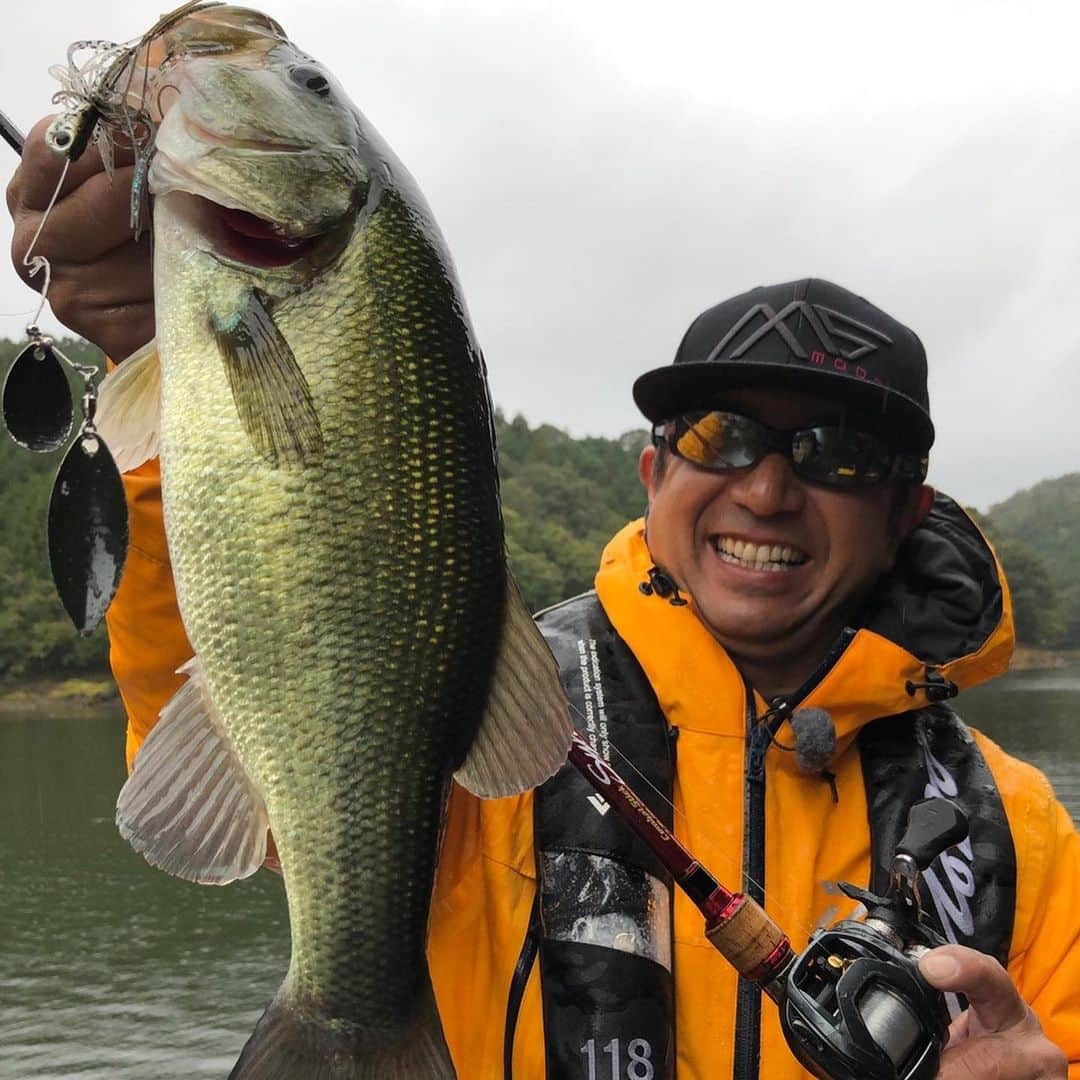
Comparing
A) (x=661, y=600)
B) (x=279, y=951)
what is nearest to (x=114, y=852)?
(x=279, y=951)

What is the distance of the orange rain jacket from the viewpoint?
2.46 metres

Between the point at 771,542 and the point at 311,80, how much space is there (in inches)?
58.0

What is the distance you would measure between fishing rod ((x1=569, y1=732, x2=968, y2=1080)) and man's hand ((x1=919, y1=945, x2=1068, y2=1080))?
5 centimetres

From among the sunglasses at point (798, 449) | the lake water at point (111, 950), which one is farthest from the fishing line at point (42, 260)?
the lake water at point (111, 950)

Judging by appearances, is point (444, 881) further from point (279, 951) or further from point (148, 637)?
point (279, 951)

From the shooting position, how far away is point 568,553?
71.3 meters

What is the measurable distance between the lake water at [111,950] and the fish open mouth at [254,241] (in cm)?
1476

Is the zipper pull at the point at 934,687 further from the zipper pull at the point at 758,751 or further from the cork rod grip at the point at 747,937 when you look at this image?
the cork rod grip at the point at 747,937

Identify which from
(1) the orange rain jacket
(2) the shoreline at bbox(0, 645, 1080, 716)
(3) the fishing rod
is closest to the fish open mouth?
(1) the orange rain jacket

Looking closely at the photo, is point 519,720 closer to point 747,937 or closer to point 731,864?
point 747,937

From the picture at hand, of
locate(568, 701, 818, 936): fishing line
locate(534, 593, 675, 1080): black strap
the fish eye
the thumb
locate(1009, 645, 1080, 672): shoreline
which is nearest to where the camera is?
the fish eye

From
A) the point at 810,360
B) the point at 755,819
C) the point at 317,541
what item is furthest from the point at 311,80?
the point at 755,819

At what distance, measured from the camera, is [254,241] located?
174 centimetres

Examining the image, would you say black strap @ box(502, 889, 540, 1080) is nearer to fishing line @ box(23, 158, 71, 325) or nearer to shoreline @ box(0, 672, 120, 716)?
fishing line @ box(23, 158, 71, 325)
